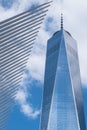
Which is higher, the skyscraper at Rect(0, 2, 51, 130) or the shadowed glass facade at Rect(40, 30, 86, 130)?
the skyscraper at Rect(0, 2, 51, 130)

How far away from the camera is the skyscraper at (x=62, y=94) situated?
97.1m

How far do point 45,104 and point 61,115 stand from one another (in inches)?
222

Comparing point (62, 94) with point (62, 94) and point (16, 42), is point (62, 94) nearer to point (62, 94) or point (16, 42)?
point (62, 94)

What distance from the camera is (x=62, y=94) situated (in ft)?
333

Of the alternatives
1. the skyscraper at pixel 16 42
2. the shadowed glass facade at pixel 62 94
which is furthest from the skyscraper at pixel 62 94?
the skyscraper at pixel 16 42

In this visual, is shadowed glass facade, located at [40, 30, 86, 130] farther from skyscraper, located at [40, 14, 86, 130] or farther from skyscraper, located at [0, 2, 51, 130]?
skyscraper, located at [0, 2, 51, 130]

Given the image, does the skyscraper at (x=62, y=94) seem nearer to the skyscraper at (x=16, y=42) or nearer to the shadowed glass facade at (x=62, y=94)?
the shadowed glass facade at (x=62, y=94)

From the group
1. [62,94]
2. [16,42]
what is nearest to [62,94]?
[62,94]

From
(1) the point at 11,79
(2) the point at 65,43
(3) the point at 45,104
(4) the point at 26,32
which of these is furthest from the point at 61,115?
(4) the point at 26,32

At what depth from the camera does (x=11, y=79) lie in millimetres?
38750

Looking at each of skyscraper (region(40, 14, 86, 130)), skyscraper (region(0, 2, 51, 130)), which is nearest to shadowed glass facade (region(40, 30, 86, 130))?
skyscraper (region(40, 14, 86, 130))

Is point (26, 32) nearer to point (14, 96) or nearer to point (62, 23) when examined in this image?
point (14, 96)

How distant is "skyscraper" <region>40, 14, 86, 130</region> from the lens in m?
97.1

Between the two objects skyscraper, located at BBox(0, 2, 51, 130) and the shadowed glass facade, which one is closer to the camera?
skyscraper, located at BBox(0, 2, 51, 130)
